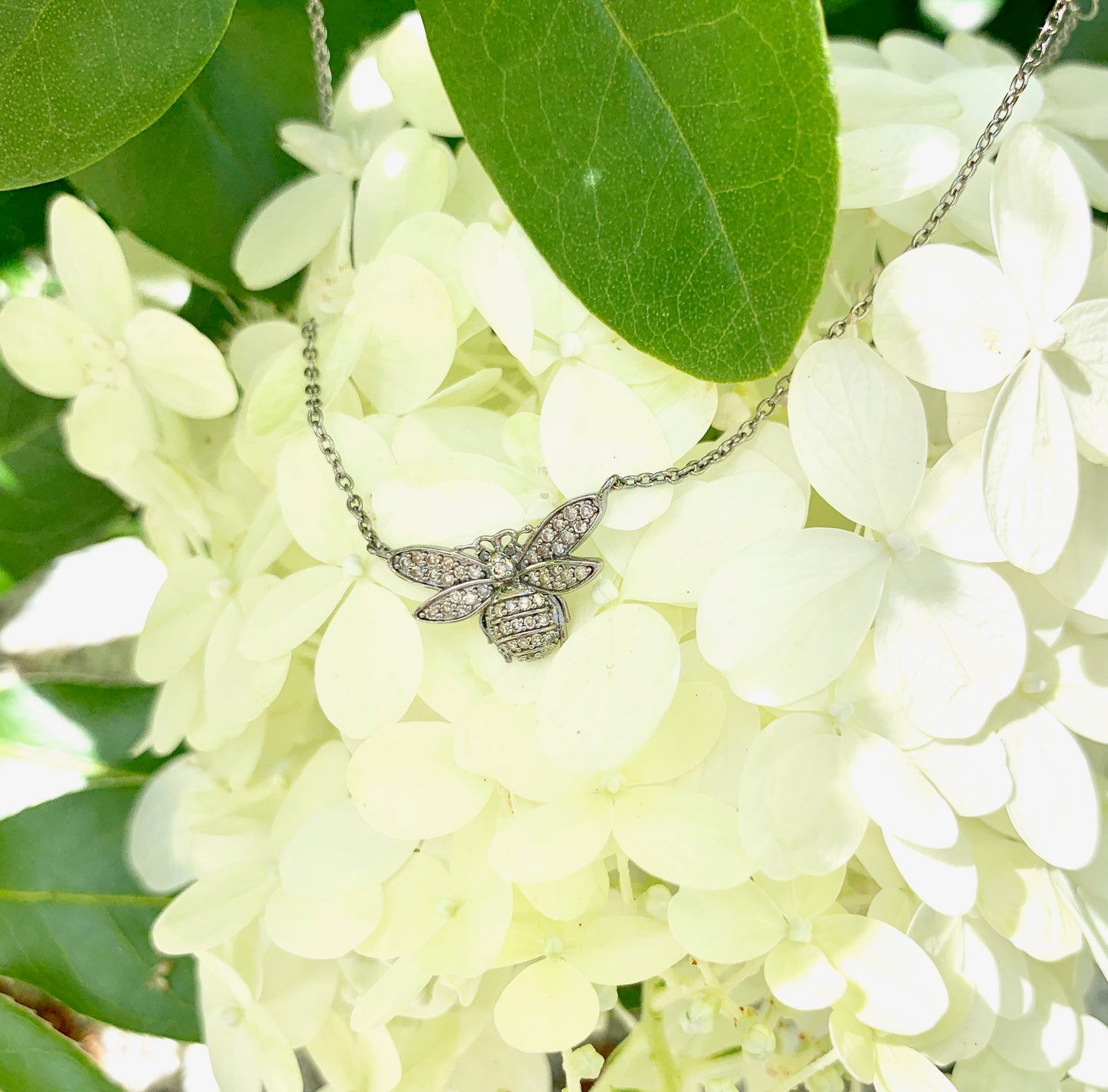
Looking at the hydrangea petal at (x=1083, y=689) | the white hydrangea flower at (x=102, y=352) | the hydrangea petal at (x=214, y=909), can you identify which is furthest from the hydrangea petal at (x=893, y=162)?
the hydrangea petal at (x=214, y=909)

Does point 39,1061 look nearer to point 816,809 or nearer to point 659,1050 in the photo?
point 659,1050

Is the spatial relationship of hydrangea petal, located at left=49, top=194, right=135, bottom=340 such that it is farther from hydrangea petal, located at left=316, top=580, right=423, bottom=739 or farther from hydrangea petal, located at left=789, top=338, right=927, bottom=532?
hydrangea petal, located at left=789, top=338, right=927, bottom=532

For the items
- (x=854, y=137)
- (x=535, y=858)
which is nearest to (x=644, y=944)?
(x=535, y=858)

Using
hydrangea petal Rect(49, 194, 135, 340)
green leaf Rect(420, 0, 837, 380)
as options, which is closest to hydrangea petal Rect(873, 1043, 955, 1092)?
green leaf Rect(420, 0, 837, 380)

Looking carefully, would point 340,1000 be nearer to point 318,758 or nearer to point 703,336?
point 318,758

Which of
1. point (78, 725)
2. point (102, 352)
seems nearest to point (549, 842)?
point (102, 352)

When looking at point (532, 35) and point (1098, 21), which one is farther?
point (1098, 21)

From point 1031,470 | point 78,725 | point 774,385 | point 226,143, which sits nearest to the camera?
point 1031,470
